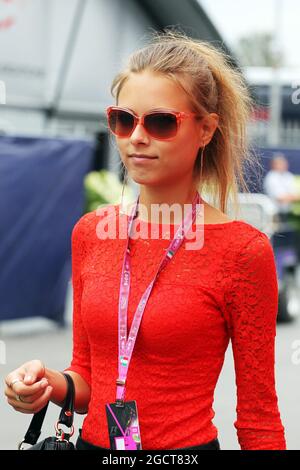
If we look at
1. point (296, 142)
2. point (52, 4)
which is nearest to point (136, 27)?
point (52, 4)

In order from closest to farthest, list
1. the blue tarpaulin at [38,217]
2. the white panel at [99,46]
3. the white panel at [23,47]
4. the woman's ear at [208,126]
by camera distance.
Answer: the woman's ear at [208,126]
the blue tarpaulin at [38,217]
the white panel at [23,47]
the white panel at [99,46]

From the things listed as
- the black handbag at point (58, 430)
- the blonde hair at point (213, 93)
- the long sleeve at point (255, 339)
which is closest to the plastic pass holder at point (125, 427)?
the black handbag at point (58, 430)

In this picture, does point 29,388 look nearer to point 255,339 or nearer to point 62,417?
point 62,417

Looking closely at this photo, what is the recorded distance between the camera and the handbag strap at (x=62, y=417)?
2.18 metres

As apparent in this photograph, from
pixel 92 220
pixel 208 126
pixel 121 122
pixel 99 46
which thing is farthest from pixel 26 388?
pixel 99 46

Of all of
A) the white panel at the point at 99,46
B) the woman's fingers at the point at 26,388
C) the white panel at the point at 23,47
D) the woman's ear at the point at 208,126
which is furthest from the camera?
the white panel at the point at 99,46

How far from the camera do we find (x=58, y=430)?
2.16 meters

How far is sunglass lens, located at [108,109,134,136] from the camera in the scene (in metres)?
2.15

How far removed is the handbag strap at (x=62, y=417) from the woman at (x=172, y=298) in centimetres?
3

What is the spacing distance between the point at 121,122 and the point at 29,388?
61 centimetres

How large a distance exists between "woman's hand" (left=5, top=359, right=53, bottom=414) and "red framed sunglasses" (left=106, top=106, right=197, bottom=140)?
540 mm

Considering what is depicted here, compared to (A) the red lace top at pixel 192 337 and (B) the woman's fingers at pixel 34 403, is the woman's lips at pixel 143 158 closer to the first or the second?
(A) the red lace top at pixel 192 337

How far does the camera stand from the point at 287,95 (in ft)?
98.9
